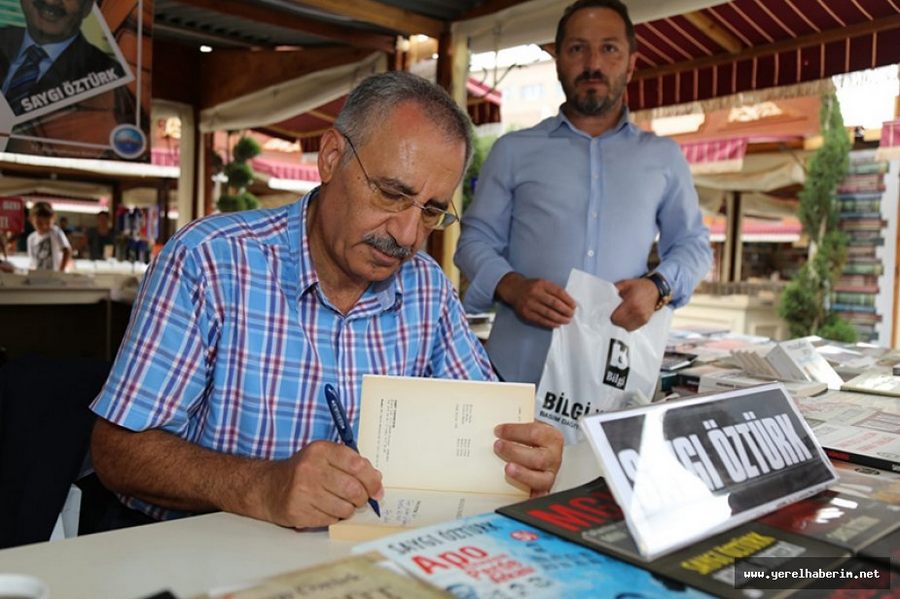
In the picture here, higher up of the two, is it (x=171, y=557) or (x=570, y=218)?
(x=570, y=218)

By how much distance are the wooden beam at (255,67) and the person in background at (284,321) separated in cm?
390

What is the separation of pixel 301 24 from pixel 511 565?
14.4 feet

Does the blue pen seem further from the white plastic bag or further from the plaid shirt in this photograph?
the white plastic bag

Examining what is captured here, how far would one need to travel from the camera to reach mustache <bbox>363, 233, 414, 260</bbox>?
3.94 feet

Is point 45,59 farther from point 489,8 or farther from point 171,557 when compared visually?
point 171,557

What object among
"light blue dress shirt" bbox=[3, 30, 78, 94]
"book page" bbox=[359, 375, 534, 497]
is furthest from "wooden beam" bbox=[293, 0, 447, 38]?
"book page" bbox=[359, 375, 534, 497]

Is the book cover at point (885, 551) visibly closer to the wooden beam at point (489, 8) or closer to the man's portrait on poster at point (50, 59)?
the wooden beam at point (489, 8)

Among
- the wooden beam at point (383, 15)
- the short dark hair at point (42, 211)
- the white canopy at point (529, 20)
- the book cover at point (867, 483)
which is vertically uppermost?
the wooden beam at point (383, 15)

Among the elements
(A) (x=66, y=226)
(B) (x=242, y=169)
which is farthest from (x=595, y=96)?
(A) (x=66, y=226)

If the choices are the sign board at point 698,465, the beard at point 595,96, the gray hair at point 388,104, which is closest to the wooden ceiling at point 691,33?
the beard at point 595,96

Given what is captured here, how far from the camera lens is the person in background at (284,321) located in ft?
3.48

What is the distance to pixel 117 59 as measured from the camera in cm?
334


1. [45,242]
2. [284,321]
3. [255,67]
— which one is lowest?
[284,321]

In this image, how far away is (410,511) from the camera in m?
0.92
